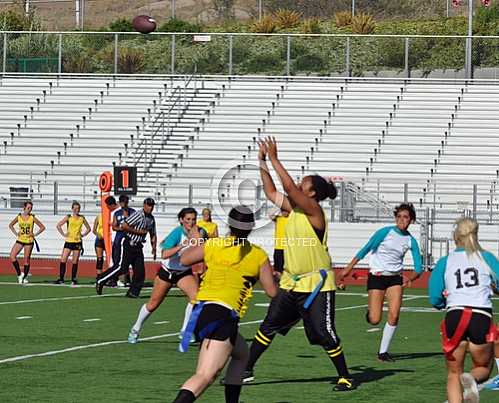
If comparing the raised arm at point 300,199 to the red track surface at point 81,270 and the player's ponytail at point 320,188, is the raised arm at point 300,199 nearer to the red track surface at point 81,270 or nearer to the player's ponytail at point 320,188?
the player's ponytail at point 320,188

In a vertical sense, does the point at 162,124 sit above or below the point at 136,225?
above

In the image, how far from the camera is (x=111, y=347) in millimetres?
16578

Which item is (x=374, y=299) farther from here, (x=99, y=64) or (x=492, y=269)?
(x=99, y=64)

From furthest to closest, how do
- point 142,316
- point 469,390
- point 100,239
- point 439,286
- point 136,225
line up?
1. point 100,239
2. point 136,225
3. point 142,316
4. point 439,286
5. point 469,390

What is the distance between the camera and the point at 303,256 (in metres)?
13.0

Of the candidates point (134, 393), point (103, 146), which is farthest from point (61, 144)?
point (134, 393)

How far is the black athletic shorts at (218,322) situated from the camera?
1018cm

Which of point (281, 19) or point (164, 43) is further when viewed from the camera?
point (281, 19)

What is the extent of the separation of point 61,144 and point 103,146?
1412mm

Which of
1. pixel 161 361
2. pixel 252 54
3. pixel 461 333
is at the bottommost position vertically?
pixel 161 361

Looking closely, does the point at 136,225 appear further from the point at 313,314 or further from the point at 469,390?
the point at 469,390

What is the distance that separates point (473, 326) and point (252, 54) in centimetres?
3277

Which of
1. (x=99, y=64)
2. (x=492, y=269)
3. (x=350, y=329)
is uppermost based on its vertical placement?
(x=99, y=64)

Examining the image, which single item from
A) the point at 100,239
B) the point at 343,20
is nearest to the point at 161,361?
the point at 100,239
